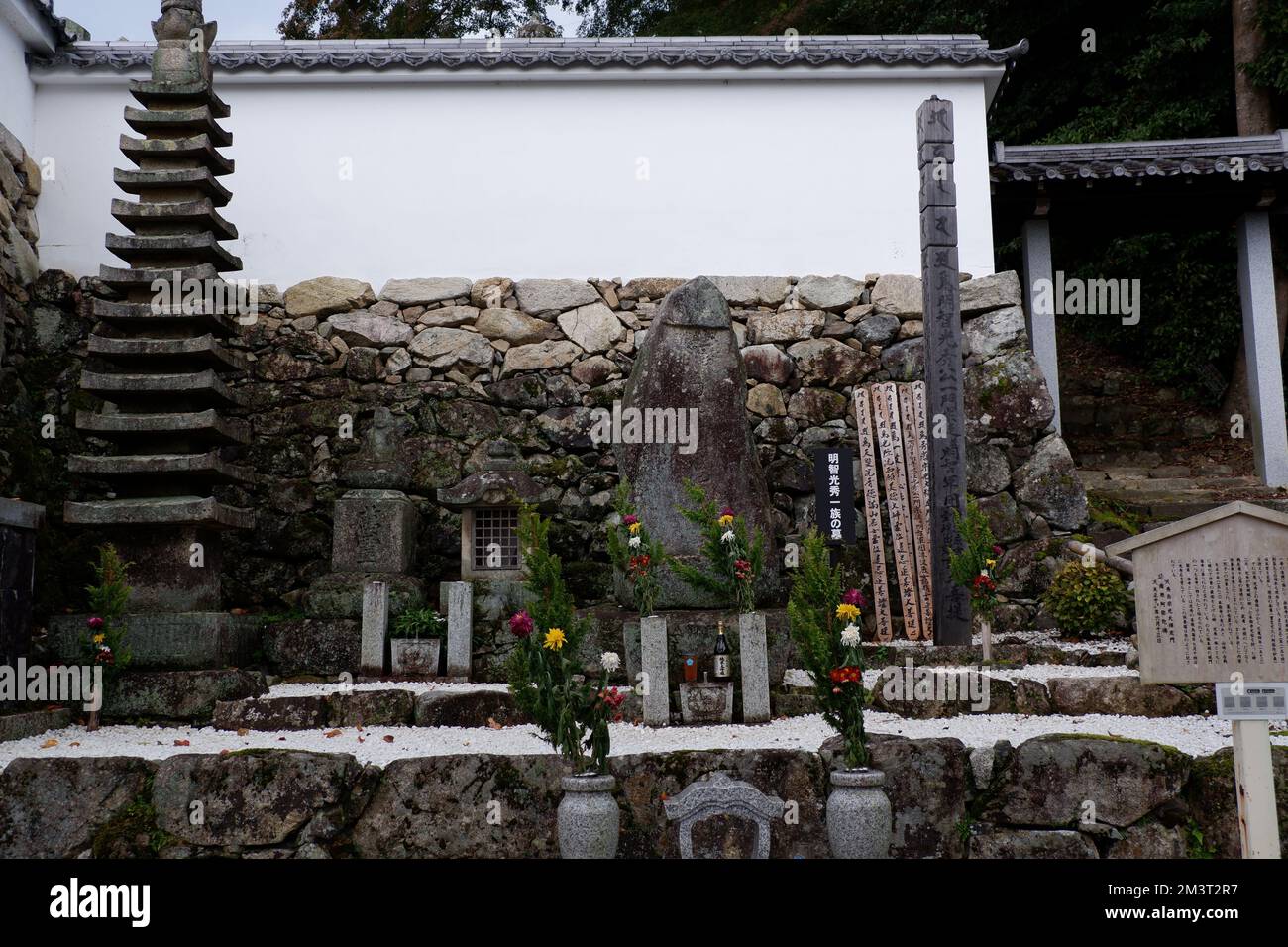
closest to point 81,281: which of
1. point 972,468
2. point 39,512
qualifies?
point 39,512

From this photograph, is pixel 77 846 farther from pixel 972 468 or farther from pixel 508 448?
pixel 972 468

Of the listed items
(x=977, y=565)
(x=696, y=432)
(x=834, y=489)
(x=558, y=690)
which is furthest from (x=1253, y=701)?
(x=834, y=489)

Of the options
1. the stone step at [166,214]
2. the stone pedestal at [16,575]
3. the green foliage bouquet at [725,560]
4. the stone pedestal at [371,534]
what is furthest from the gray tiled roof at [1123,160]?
the stone pedestal at [16,575]

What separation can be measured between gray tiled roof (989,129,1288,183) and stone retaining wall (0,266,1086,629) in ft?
4.04

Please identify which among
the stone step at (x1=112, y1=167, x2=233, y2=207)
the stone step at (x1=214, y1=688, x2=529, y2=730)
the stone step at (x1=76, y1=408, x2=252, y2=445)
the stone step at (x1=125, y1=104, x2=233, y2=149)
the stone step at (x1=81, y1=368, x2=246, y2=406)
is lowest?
the stone step at (x1=214, y1=688, x2=529, y2=730)

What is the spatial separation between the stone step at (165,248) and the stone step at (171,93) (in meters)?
1.19

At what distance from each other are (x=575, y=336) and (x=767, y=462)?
7.46 feet

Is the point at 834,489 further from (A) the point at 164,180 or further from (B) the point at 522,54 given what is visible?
(A) the point at 164,180

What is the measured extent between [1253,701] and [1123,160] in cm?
851

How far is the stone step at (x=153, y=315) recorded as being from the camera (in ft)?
26.1

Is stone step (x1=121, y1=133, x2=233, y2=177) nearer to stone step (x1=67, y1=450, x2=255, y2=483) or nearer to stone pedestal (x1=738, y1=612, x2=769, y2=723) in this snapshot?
stone step (x1=67, y1=450, x2=255, y2=483)

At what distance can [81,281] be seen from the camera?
1034 cm

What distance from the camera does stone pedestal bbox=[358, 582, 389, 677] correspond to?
7715 millimetres

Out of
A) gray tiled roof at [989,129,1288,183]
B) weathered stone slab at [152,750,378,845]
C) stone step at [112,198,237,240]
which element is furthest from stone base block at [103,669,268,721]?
gray tiled roof at [989,129,1288,183]
